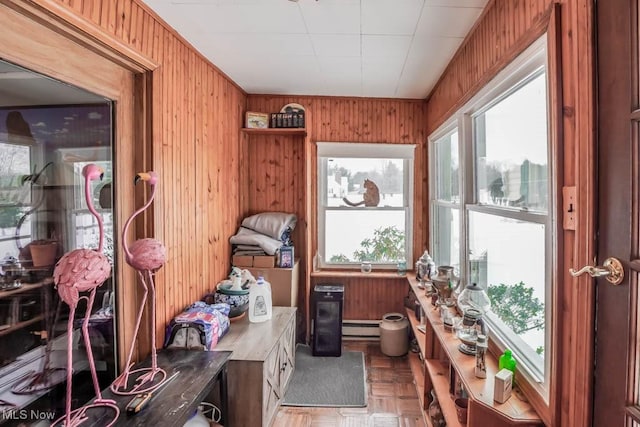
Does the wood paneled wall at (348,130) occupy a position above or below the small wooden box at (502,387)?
above

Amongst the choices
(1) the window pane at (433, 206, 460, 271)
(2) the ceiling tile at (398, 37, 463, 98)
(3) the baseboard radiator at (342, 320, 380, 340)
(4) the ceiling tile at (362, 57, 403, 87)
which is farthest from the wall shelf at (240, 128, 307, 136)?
(3) the baseboard radiator at (342, 320, 380, 340)

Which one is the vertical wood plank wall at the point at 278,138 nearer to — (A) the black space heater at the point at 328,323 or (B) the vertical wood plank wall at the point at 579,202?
(B) the vertical wood plank wall at the point at 579,202

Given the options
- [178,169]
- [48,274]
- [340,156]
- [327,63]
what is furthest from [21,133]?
[340,156]

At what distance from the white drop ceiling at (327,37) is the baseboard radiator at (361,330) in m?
2.41

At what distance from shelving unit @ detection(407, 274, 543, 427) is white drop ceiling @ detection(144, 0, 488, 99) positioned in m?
1.83

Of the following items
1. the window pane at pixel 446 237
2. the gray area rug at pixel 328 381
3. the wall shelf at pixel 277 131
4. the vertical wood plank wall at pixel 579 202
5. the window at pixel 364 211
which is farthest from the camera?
the window at pixel 364 211

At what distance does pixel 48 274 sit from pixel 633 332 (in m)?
2.06

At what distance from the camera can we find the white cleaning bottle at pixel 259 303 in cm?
253

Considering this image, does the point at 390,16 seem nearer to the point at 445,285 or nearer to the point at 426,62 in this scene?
the point at 426,62

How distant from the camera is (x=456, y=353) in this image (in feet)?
5.70

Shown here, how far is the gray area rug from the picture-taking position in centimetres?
248

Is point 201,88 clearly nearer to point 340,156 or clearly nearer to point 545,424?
point 340,156

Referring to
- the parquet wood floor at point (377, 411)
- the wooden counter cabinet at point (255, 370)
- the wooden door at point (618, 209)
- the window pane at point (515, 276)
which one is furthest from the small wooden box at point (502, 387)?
the wooden counter cabinet at point (255, 370)

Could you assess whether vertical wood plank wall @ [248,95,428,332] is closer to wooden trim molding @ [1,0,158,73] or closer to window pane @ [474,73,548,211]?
window pane @ [474,73,548,211]
